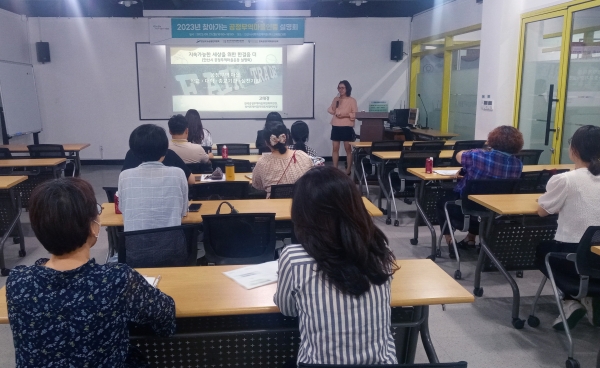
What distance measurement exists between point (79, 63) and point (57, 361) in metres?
9.31

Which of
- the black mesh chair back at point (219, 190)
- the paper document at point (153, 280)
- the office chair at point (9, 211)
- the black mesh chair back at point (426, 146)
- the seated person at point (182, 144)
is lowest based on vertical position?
the office chair at point (9, 211)

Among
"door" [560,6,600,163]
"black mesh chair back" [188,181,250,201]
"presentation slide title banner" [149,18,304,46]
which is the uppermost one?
"presentation slide title banner" [149,18,304,46]

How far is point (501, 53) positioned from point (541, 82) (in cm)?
66

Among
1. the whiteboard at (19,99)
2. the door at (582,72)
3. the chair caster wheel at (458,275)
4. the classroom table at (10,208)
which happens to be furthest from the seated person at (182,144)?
the whiteboard at (19,99)

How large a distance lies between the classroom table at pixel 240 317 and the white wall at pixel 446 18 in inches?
244

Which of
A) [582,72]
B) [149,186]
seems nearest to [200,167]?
[149,186]

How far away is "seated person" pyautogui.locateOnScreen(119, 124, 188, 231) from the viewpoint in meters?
2.67

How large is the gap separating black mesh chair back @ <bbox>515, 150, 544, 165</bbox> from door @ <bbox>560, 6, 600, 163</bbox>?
1.68 feet

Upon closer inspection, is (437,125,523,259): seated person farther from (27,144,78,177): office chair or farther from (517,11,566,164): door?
(27,144,78,177): office chair

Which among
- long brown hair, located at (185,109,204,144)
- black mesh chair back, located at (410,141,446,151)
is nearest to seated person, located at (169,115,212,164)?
long brown hair, located at (185,109,204,144)

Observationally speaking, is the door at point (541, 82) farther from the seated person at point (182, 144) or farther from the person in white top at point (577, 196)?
the seated person at point (182, 144)

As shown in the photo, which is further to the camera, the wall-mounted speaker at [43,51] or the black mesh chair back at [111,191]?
the wall-mounted speaker at [43,51]

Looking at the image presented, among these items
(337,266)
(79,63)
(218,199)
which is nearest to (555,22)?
(218,199)

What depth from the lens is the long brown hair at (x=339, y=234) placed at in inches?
55.1
